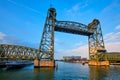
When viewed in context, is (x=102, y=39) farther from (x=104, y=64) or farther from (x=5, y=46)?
(x=5, y=46)

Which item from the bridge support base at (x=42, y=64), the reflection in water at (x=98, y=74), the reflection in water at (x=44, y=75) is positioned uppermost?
the bridge support base at (x=42, y=64)

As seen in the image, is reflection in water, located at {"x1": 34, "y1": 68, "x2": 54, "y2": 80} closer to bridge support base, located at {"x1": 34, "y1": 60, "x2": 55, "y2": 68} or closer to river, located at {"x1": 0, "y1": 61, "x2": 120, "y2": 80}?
river, located at {"x1": 0, "y1": 61, "x2": 120, "y2": 80}

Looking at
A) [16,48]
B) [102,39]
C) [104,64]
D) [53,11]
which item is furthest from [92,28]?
[16,48]

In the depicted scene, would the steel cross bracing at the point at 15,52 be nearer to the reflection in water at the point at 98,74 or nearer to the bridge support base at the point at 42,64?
the bridge support base at the point at 42,64

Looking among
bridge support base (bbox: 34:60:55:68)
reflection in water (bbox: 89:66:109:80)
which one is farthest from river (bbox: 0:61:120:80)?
bridge support base (bbox: 34:60:55:68)

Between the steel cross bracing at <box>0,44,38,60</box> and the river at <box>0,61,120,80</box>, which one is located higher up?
the steel cross bracing at <box>0,44,38,60</box>

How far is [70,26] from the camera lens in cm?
7550

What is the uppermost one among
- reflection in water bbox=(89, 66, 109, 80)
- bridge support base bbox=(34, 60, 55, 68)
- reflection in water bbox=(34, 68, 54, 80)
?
bridge support base bbox=(34, 60, 55, 68)

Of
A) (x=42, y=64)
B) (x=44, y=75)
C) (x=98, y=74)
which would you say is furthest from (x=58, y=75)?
(x=42, y=64)

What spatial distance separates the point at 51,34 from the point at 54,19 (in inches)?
316

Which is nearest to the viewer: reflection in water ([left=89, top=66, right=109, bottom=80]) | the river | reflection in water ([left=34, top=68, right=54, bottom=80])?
reflection in water ([left=34, top=68, right=54, bottom=80])

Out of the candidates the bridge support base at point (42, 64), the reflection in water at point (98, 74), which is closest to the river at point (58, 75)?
the reflection in water at point (98, 74)

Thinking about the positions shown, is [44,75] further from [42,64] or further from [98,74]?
[42,64]

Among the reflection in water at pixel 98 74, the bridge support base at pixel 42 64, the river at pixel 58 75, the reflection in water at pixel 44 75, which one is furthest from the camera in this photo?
the bridge support base at pixel 42 64
